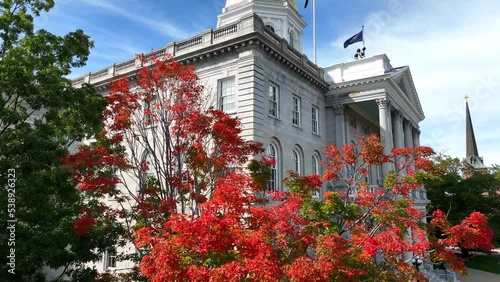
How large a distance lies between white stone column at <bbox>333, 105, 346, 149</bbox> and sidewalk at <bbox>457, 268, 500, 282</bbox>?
17.8 meters

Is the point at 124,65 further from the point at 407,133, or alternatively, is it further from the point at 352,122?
the point at 407,133

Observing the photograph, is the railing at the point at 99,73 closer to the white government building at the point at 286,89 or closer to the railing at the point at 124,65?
the white government building at the point at 286,89

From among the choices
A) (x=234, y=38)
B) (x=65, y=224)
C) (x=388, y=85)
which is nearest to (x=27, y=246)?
(x=65, y=224)

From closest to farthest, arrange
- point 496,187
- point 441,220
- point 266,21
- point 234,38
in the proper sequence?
point 441,220 → point 234,38 → point 266,21 → point 496,187

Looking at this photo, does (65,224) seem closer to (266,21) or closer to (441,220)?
(441,220)

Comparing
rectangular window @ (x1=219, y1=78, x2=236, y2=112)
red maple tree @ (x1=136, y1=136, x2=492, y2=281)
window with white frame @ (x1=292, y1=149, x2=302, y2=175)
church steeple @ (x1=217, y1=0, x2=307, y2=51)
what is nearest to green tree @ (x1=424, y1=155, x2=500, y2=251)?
church steeple @ (x1=217, y1=0, x2=307, y2=51)

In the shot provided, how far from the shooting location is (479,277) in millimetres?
37312

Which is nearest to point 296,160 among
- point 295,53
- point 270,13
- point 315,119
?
point 315,119

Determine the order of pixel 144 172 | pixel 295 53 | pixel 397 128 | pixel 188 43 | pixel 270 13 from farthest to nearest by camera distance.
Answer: pixel 270 13
pixel 397 128
pixel 295 53
pixel 188 43
pixel 144 172

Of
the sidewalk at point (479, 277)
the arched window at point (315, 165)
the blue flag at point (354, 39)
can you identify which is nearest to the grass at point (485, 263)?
the sidewalk at point (479, 277)

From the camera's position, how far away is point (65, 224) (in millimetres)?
14055

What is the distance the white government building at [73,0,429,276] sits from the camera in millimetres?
21844

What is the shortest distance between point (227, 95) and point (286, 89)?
4.39m

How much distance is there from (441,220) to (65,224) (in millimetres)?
14545
